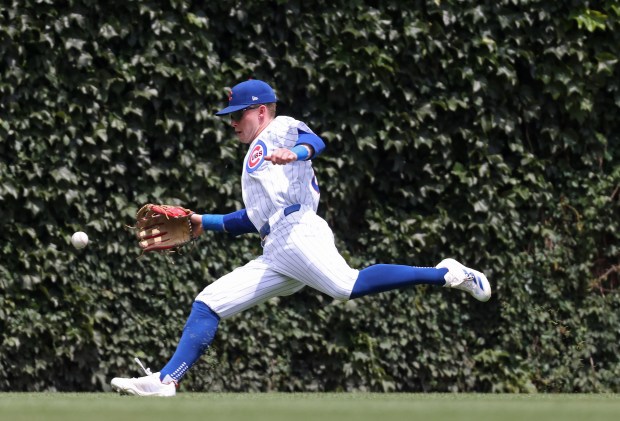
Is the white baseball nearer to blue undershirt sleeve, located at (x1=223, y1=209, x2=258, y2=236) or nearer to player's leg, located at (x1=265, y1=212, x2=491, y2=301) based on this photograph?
blue undershirt sleeve, located at (x1=223, y1=209, x2=258, y2=236)

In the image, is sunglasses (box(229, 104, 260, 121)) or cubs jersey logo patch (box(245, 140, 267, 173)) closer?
cubs jersey logo patch (box(245, 140, 267, 173))

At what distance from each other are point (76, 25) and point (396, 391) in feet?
11.4

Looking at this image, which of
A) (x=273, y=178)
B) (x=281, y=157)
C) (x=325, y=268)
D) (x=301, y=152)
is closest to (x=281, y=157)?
(x=281, y=157)

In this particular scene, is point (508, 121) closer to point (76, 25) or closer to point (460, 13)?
point (460, 13)

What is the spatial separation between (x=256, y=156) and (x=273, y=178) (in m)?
0.16

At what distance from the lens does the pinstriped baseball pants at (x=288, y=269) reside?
6879mm

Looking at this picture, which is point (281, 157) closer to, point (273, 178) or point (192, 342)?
point (273, 178)

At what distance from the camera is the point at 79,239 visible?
313 inches

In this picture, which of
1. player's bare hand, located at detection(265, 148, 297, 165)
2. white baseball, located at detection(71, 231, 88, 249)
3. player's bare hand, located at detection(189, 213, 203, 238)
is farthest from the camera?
white baseball, located at detection(71, 231, 88, 249)

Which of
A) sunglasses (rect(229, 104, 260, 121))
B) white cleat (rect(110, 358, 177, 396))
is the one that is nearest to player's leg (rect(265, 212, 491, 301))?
sunglasses (rect(229, 104, 260, 121))

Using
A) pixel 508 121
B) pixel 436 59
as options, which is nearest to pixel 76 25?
pixel 436 59

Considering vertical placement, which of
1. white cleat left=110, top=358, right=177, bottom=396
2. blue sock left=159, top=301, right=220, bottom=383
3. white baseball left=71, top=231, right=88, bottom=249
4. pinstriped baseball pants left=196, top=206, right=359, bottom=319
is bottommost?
white cleat left=110, top=358, right=177, bottom=396

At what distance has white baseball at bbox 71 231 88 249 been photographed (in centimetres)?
795

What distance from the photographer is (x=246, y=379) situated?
9.08 meters
